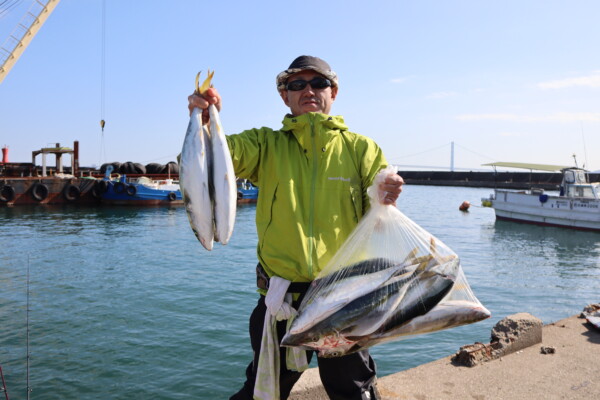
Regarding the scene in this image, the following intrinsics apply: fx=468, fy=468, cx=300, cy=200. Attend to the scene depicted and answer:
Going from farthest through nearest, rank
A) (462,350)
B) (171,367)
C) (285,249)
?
1. (171,367)
2. (462,350)
3. (285,249)

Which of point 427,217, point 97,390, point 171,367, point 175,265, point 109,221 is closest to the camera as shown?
point 97,390

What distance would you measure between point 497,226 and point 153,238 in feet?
66.1

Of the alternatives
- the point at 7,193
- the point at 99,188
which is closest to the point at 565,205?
the point at 99,188

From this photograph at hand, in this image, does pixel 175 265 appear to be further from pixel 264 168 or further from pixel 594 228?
pixel 594 228

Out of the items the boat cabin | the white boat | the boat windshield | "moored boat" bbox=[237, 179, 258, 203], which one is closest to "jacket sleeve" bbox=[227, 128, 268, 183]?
the white boat

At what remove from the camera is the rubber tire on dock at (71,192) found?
32875 mm

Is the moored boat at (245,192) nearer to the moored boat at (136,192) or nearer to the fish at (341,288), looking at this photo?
the moored boat at (136,192)

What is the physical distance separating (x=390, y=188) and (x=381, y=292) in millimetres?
578

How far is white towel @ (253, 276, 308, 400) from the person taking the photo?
262 centimetres

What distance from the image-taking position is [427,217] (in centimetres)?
3278

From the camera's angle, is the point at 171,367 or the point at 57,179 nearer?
the point at 171,367

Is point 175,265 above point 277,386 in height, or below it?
below

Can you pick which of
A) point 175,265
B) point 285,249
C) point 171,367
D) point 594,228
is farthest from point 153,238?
point 594,228

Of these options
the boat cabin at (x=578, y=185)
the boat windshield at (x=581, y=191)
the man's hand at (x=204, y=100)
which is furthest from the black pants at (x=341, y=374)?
the boat windshield at (x=581, y=191)
